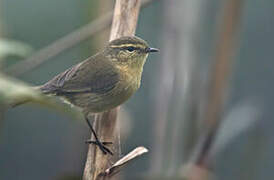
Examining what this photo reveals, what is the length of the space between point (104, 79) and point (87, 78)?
0.10 m

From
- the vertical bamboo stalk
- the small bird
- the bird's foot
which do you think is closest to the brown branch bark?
the bird's foot

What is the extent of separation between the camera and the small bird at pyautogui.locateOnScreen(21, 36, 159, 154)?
104 inches

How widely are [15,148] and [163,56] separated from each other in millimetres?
1935

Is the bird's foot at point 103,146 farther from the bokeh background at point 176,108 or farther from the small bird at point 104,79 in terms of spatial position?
the small bird at point 104,79

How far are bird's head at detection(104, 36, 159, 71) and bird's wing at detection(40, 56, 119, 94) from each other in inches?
2.6

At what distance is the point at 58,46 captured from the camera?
2.49 metres

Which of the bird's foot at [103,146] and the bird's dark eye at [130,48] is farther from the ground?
the bird's dark eye at [130,48]

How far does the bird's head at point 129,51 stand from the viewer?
254 cm

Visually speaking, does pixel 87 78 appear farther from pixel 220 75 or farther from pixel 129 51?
pixel 220 75

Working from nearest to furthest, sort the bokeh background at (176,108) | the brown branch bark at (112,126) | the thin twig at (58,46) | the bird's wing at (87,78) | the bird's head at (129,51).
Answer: the brown branch bark at (112,126) → the thin twig at (58,46) → the bird's head at (129,51) → the bird's wing at (87,78) → the bokeh background at (176,108)

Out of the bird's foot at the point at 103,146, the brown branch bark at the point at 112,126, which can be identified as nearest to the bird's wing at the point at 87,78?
the brown branch bark at the point at 112,126

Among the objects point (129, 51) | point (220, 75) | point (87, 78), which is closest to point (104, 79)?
point (87, 78)

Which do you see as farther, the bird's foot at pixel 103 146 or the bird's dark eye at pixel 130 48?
the bird's dark eye at pixel 130 48

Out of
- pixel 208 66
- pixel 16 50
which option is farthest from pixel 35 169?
pixel 16 50
